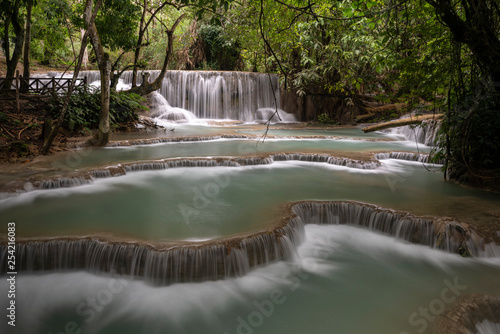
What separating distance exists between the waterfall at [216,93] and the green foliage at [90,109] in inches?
202

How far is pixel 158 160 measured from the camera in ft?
27.5

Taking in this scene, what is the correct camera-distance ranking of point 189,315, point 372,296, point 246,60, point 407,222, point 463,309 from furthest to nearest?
point 246,60, point 407,222, point 372,296, point 189,315, point 463,309

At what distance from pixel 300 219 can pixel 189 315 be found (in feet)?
7.57

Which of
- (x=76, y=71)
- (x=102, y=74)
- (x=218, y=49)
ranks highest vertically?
(x=218, y=49)

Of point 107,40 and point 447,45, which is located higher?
point 107,40

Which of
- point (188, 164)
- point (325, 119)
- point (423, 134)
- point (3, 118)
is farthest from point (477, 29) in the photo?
point (325, 119)

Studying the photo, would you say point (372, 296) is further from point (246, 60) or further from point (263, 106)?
point (246, 60)

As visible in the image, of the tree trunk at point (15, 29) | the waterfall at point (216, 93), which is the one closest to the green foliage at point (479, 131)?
the tree trunk at point (15, 29)

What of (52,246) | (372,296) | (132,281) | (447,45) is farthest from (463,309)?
(447,45)

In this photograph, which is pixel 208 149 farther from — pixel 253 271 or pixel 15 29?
pixel 15 29

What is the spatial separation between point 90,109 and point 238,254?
1012 centimetres

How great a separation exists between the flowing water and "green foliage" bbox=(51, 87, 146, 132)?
11.2 feet

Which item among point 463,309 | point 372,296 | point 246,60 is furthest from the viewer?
point 246,60

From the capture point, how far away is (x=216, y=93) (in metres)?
20.1
